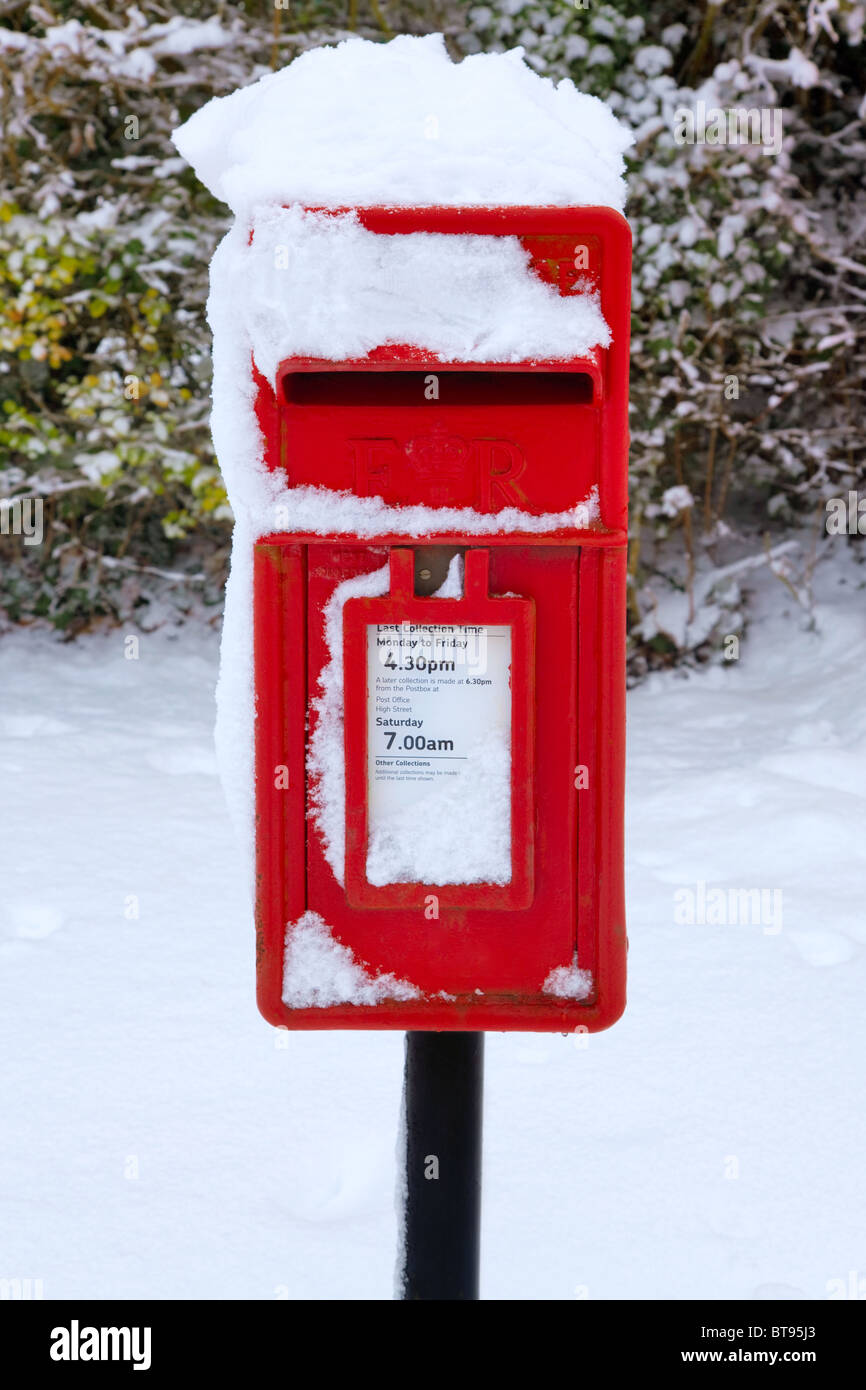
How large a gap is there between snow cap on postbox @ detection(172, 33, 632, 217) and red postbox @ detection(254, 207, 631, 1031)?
5 centimetres

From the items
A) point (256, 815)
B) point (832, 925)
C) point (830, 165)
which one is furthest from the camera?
point (830, 165)

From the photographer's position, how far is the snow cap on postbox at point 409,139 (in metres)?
1.06

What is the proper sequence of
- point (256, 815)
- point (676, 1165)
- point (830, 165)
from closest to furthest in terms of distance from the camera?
point (256, 815) < point (676, 1165) < point (830, 165)

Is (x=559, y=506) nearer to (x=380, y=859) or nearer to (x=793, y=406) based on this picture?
(x=380, y=859)

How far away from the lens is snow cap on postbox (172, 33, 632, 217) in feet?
3.48

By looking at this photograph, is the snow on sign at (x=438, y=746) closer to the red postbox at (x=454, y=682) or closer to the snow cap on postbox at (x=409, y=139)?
the red postbox at (x=454, y=682)

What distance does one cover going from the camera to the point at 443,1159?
118 centimetres

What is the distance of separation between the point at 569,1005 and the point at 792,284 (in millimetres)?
3989

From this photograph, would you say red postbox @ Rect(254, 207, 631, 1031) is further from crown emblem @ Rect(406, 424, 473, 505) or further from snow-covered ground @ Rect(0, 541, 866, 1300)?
snow-covered ground @ Rect(0, 541, 866, 1300)

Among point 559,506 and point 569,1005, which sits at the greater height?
point 559,506

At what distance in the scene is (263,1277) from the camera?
1.56 m

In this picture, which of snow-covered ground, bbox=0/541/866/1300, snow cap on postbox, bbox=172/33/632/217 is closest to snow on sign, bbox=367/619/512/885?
snow cap on postbox, bbox=172/33/632/217

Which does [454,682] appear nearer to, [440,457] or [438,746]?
[438,746]

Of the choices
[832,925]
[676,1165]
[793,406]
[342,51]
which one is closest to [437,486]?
[342,51]
